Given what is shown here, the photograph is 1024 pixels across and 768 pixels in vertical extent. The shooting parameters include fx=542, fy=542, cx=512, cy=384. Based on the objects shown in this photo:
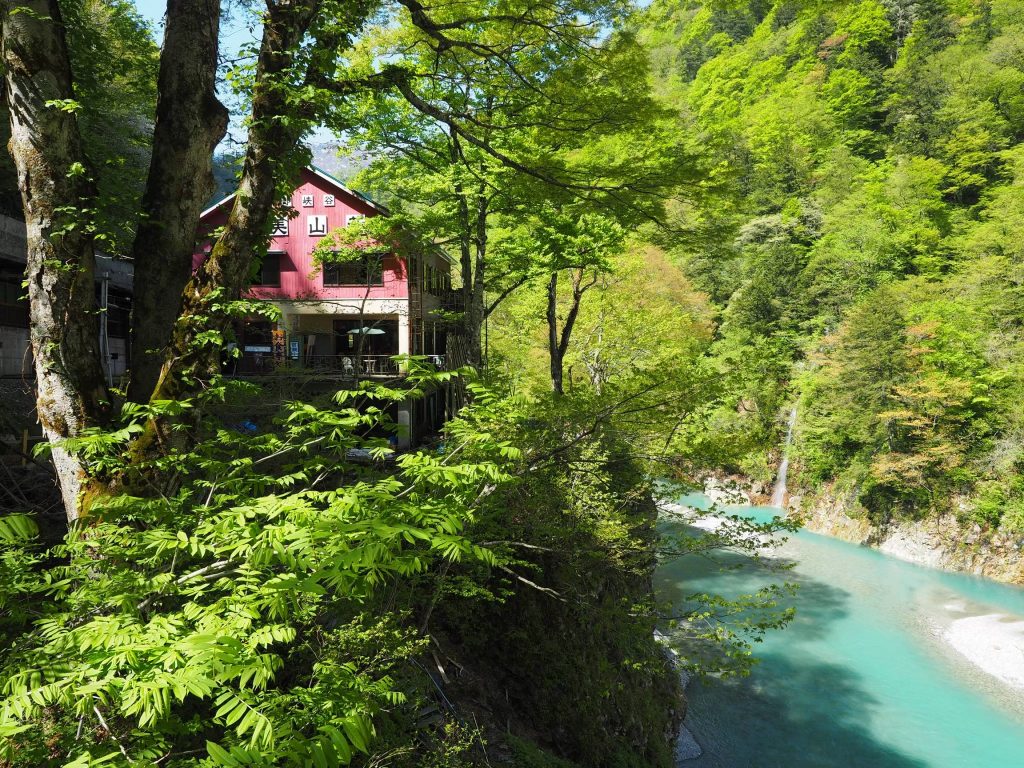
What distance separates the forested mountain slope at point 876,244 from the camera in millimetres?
20859

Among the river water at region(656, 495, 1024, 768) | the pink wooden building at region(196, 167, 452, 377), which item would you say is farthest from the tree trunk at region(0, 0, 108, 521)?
the pink wooden building at region(196, 167, 452, 377)

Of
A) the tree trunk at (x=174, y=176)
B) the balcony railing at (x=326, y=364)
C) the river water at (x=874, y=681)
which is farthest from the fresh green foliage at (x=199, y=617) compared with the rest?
the balcony railing at (x=326, y=364)

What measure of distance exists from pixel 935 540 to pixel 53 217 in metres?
27.2

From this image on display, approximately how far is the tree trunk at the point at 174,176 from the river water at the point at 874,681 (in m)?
13.0

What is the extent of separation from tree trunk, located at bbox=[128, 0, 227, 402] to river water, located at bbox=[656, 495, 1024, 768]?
12999 millimetres

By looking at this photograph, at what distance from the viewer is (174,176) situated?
164 inches

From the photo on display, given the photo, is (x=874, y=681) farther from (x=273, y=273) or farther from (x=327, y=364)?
(x=273, y=273)

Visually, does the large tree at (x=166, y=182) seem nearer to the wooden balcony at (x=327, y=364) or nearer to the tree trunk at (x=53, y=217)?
the tree trunk at (x=53, y=217)

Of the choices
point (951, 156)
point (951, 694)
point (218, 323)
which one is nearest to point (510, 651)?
point (218, 323)

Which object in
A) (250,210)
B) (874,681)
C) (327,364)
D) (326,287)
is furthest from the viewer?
(327,364)

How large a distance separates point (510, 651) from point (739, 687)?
29.3 ft

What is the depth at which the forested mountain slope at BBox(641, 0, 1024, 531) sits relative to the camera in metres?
20.9

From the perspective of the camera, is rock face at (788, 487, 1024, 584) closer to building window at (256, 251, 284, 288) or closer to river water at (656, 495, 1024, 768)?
river water at (656, 495, 1024, 768)

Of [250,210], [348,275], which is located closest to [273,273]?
[348,275]
